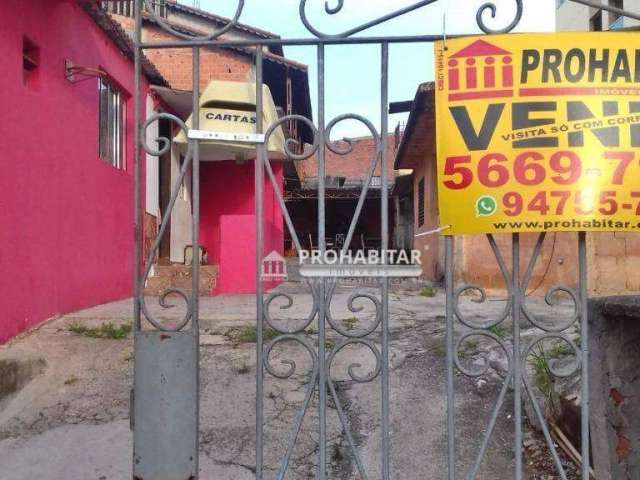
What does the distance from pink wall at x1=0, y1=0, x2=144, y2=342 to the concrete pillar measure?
408 centimetres

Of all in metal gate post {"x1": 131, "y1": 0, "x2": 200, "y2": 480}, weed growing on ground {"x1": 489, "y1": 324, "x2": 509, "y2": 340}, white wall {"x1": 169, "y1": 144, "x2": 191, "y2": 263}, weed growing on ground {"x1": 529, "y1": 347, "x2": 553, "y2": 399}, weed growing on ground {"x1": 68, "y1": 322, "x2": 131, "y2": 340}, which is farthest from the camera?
white wall {"x1": 169, "y1": 144, "x2": 191, "y2": 263}

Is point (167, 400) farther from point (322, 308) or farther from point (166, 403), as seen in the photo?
point (322, 308)

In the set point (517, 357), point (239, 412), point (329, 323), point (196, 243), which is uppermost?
point (196, 243)

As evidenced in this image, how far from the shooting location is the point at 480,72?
1.75 meters

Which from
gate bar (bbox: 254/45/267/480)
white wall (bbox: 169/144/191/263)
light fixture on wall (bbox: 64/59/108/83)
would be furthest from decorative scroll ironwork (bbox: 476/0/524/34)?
white wall (bbox: 169/144/191/263)

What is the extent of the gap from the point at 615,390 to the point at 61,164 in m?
5.09

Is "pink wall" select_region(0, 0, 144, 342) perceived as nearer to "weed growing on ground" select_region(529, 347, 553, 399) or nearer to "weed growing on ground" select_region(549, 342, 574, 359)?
"weed growing on ground" select_region(529, 347, 553, 399)

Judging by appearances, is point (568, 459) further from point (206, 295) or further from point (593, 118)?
point (206, 295)

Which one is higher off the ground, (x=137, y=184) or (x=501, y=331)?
(x=137, y=184)

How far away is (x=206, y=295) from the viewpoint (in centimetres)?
724

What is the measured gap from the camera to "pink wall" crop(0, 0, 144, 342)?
13.8 ft

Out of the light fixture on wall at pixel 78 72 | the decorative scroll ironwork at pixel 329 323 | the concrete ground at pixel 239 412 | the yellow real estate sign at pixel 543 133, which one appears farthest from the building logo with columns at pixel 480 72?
the light fixture on wall at pixel 78 72

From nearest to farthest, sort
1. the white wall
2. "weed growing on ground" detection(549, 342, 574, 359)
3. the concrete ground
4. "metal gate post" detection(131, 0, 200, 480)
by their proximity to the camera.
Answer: "metal gate post" detection(131, 0, 200, 480) < the concrete ground < "weed growing on ground" detection(549, 342, 574, 359) < the white wall

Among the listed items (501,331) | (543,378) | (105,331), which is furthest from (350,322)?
(105,331)
